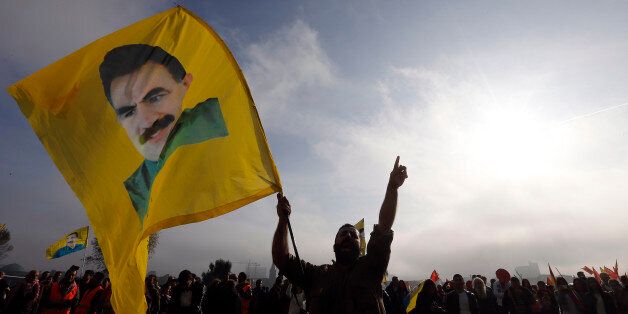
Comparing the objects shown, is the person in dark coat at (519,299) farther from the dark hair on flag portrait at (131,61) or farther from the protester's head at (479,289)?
the dark hair on flag portrait at (131,61)

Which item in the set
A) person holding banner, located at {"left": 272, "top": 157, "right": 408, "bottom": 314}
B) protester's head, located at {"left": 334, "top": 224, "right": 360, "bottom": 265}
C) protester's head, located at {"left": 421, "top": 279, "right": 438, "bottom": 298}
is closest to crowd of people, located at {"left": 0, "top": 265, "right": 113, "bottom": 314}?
person holding banner, located at {"left": 272, "top": 157, "right": 408, "bottom": 314}

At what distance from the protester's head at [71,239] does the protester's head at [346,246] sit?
21.9 m

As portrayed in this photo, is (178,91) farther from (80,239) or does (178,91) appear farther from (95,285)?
(80,239)

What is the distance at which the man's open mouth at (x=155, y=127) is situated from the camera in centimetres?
423

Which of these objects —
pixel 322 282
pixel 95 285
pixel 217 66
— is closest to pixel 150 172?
pixel 217 66

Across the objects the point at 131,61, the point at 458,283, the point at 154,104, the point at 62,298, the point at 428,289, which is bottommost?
the point at 62,298

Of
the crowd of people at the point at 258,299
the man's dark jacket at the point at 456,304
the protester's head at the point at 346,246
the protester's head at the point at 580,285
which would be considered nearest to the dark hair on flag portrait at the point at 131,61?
the protester's head at the point at 346,246

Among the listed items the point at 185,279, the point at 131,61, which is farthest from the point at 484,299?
the point at 131,61

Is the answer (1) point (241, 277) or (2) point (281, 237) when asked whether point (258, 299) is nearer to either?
(1) point (241, 277)

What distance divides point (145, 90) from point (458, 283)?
987 centimetres

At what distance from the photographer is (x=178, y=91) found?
4.47 m

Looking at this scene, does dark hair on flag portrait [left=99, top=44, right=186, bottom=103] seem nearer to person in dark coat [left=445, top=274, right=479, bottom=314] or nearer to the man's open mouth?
the man's open mouth

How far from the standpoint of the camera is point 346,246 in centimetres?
349

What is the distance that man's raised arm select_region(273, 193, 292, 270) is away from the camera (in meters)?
3.47
